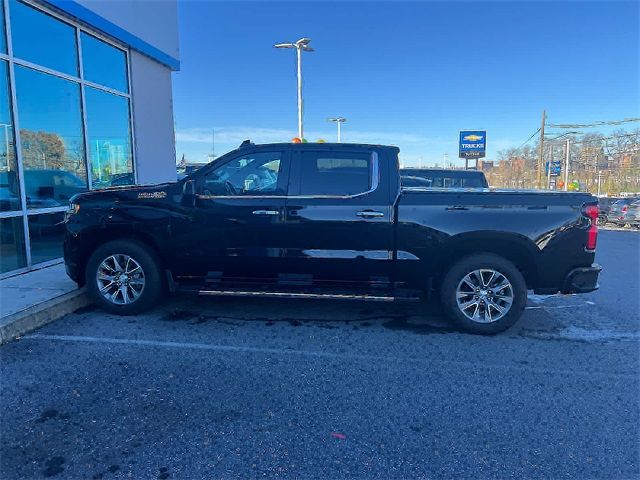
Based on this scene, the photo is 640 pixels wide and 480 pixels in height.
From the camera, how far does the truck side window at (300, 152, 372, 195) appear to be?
474 cm

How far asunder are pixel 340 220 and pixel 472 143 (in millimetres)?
31237

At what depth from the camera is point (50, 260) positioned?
727 centimetres

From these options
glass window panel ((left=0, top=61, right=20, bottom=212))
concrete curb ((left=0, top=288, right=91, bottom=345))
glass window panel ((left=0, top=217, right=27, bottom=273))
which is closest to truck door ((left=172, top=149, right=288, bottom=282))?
concrete curb ((left=0, top=288, right=91, bottom=345))

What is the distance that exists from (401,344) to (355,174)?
1889 millimetres

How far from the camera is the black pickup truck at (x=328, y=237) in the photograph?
4.55m

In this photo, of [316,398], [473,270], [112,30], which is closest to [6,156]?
[112,30]

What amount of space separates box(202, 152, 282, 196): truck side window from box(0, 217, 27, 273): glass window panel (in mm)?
3671

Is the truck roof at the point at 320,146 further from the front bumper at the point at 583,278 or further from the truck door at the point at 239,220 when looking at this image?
the front bumper at the point at 583,278

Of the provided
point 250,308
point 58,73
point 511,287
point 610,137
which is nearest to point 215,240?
point 250,308

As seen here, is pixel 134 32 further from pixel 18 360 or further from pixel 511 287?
pixel 511 287

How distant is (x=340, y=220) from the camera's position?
4.65 m

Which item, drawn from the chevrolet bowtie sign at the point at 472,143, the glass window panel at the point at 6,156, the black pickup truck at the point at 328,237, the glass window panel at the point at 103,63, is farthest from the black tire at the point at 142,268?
the chevrolet bowtie sign at the point at 472,143

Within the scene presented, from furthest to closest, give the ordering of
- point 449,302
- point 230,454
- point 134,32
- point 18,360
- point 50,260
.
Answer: point 134,32 < point 50,260 < point 449,302 < point 18,360 < point 230,454

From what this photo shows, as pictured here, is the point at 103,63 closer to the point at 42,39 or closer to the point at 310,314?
the point at 42,39
